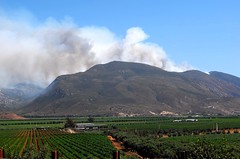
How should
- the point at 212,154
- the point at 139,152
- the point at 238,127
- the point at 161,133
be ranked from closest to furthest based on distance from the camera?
the point at 212,154 → the point at 139,152 → the point at 161,133 → the point at 238,127

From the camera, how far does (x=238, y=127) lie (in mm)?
140125

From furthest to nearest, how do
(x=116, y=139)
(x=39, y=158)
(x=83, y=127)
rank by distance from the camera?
(x=83, y=127) → (x=116, y=139) → (x=39, y=158)

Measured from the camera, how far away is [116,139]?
332 ft

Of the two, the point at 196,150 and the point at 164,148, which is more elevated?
→ the point at 196,150

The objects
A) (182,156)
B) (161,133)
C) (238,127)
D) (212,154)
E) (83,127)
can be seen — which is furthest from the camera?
(83,127)

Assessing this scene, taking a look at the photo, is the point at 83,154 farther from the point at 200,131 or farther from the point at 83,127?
the point at 83,127

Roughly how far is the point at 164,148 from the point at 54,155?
47.9m

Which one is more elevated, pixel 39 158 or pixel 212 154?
pixel 212 154

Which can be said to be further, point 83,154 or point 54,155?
point 83,154

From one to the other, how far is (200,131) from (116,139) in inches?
1276

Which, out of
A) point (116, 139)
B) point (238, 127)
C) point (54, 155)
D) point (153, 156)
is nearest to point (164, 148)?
point (153, 156)

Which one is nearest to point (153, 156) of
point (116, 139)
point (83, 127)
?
point (116, 139)

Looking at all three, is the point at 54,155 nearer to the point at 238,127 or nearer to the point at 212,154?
the point at 212,154

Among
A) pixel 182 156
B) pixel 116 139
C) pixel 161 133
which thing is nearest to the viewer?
pixel 182 156
